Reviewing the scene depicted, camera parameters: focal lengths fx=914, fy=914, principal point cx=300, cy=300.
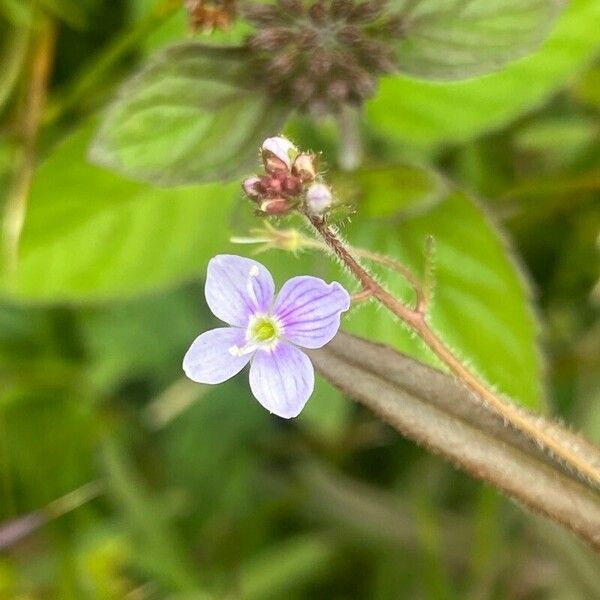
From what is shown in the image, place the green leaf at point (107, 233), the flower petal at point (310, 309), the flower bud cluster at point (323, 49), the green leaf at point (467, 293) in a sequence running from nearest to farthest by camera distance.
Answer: the flower petal at point (310, 309) < the flower bud cluster at point (323, 49) < the green leaf at point (467, 293) < the green leaf at point (107, 233)

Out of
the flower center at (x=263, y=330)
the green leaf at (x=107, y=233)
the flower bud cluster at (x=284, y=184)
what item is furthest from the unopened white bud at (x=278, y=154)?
the green leaf at (x=107, y=233)

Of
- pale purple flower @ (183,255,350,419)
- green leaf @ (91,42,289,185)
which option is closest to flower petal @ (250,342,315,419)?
pale purple flower @ (183,255,350,419)

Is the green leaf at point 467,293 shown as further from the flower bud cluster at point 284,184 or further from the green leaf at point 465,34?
the flower bud cluster at point 284,184

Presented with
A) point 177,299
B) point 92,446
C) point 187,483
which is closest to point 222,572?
point 187,483

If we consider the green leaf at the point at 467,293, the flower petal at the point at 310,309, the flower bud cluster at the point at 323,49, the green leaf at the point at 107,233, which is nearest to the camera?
the flower petal at the point at 310,309

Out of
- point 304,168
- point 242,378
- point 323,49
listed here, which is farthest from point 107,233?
point 304,168
